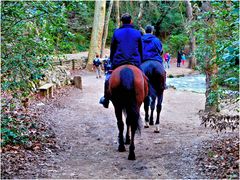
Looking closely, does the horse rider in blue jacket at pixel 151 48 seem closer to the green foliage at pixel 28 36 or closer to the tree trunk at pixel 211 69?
the tree trunk at pixel 211 69

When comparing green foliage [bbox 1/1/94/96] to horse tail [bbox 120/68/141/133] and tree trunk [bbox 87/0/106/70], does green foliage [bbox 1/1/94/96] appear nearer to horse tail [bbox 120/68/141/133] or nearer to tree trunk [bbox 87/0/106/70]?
horse tail [bbox 120/68/141/133]

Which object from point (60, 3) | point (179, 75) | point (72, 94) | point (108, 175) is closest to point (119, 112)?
point (108, 175)

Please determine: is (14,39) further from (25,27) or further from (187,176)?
(187,176)

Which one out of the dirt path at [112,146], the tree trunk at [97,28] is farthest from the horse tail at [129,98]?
the tree trunk at [97,28]

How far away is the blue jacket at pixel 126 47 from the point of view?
6.96 m

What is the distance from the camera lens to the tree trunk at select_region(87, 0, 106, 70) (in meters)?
29.8

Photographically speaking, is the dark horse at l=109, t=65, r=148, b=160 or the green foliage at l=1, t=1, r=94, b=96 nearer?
the green foliage at l=1, t=1, r=94, b=96

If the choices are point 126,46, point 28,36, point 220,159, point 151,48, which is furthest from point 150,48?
point 220,159

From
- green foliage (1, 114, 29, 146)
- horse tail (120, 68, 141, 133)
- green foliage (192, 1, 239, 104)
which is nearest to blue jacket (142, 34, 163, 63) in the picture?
green foliage (192, 1, 239, 104)

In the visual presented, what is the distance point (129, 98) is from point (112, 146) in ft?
4.65

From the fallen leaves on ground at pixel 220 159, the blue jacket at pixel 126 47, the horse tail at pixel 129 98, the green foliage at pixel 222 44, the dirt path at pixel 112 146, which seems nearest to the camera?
the green foliage at pixel 222 44

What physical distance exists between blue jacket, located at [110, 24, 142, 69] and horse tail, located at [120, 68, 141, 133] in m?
0.39

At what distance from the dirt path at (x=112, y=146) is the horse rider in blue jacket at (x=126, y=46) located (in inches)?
61.0

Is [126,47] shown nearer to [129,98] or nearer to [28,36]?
[129,98]
